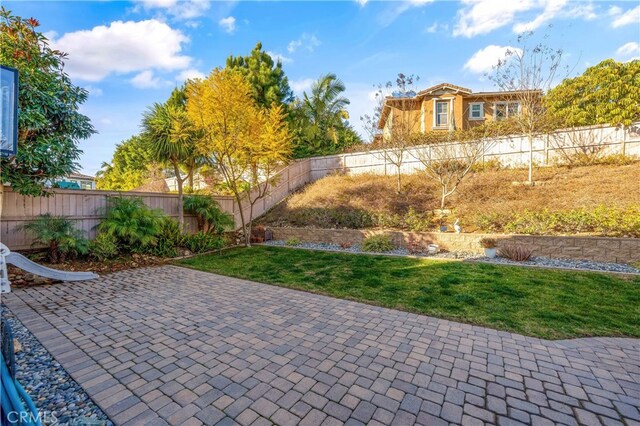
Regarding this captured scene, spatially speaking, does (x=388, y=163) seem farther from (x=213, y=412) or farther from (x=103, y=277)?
(x=213, y=412)

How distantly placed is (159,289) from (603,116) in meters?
16.9

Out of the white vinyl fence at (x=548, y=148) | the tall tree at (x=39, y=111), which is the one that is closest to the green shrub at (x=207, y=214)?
the tall tree at (x=39, y=111)

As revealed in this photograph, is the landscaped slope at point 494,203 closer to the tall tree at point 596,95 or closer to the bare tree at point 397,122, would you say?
the bare tree at point 397,122

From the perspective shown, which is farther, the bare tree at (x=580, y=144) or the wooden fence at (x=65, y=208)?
the bare tree at (x=580, y=144)

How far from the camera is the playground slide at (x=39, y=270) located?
4.80 metres

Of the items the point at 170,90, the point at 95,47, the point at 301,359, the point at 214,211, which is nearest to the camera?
the point at 301,359

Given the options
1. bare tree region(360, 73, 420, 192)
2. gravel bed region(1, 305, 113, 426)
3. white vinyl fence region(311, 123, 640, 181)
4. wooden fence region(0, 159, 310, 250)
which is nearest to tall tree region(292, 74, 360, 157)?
bare tree region(360, 73, 420, 192)

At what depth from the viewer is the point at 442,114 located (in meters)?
18.2

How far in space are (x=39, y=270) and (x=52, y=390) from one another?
12.8 ft

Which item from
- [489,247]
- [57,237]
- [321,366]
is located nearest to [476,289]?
[489,247]

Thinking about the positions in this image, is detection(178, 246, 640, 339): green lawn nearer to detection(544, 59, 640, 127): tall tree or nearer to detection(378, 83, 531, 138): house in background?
detection(544, 59, 640, 127): tall tree

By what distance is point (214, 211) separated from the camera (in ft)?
34.4

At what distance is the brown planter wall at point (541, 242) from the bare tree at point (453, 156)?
6.71 feet

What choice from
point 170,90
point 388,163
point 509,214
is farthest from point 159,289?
point 170,90
